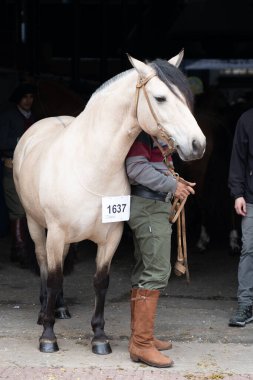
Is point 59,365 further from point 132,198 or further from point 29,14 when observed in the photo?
point 29,14

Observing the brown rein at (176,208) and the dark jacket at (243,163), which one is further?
the dark jacket at (243,163)

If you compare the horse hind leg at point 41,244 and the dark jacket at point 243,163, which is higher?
the dark jacket at point 243,163

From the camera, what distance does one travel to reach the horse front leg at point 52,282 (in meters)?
5.47

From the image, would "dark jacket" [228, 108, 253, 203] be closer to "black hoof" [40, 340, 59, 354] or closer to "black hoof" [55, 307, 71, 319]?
"black hoof" [55, 307, 71, 319]

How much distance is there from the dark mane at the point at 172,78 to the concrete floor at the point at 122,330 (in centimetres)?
177

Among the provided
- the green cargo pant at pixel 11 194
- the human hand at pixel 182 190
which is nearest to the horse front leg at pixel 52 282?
the human hand at pixel 182 190

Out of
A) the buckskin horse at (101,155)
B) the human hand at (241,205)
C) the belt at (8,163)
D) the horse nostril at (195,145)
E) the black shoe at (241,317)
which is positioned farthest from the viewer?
the belt at (8,163)

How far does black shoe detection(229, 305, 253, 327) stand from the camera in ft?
20.4

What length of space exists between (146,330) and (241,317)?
1227mm

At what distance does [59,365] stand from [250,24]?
9.85 meters

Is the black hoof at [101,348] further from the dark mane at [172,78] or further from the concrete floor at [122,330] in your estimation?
the dark mane at [172,78]

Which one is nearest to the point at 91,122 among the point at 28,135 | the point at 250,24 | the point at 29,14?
the point at 28,135

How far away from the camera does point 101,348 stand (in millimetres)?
5520

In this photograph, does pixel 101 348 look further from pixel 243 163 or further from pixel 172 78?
pixel 172 78
